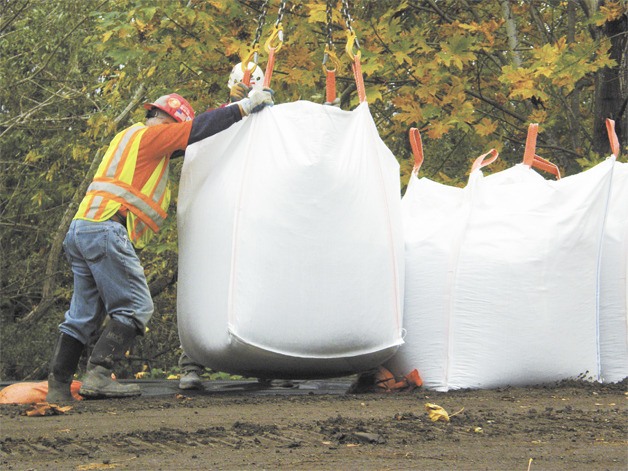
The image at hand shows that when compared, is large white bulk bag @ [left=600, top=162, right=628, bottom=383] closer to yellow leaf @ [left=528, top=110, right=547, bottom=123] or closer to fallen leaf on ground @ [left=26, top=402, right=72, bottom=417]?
yellow leaf @ [left=528, top=110, right=547, bottom=123]

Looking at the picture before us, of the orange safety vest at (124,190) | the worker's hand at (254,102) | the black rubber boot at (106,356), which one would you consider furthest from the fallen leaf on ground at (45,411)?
the worker's hand at (254,102)

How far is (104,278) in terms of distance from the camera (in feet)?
15.5

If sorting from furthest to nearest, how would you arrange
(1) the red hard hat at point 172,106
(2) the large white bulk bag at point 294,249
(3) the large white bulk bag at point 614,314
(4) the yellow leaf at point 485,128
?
1. (4) the yellow leaf at point 485,128
2. (3) the large white bulk bag at point 614,314
3. (1) the red hard hat at point 172,106
4. (2) the large white bulk bag at point 294,249

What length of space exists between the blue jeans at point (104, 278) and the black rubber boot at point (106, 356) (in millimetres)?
49

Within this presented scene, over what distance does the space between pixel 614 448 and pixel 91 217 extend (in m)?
2.50

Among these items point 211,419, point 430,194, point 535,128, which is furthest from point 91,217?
point 535,128

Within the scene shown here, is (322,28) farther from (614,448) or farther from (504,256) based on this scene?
(614,448)

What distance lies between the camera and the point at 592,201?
5.04 m

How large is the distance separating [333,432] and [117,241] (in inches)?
64.4

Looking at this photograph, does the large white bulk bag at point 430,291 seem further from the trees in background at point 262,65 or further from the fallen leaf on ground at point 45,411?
the fallen leaf on ground at point 45,411

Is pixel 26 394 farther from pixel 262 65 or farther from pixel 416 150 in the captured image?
pixel 262 65

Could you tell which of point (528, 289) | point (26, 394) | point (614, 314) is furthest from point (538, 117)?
point (26, 394)

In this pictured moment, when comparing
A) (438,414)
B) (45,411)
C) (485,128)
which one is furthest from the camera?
(485,128)

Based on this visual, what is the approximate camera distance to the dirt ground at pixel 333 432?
3.13m
